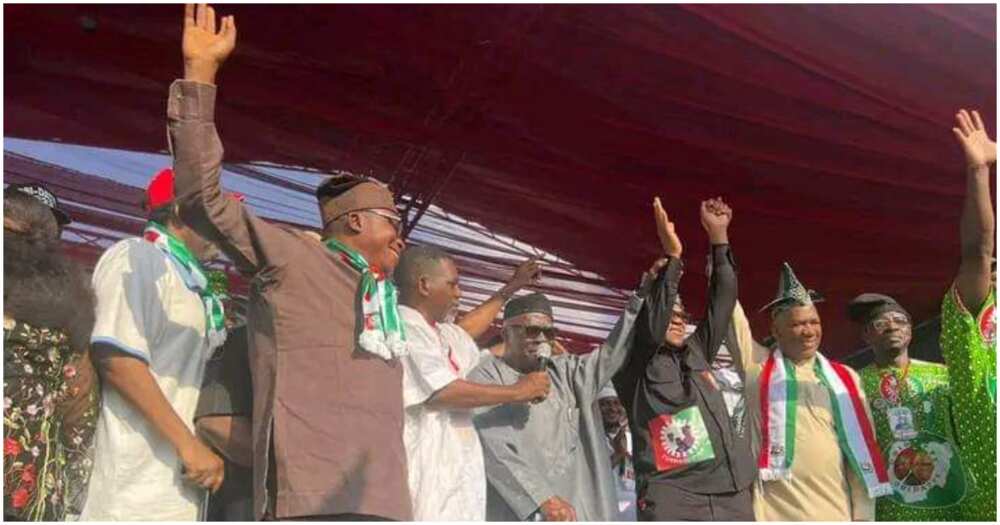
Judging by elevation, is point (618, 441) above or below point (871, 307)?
below

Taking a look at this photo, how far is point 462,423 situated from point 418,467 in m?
0.24

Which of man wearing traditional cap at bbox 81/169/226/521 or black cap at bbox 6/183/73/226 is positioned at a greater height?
black cap at bbox 6/183/73/226

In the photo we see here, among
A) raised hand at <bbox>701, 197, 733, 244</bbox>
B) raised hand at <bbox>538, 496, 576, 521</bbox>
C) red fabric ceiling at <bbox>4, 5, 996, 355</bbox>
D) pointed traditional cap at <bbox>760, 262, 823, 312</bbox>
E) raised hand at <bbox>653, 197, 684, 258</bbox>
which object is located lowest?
raised hand at <bbox>538, 496, 576, 521</bbox>

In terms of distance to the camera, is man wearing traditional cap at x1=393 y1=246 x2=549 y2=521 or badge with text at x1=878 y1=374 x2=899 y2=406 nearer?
man wearing traditional cap at x1=393 y1=246 x2=549 y2=521

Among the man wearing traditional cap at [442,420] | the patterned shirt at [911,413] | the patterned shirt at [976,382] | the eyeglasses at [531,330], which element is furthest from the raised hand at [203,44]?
the patterned shirt at [911,413]

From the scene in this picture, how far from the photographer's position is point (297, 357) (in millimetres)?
2768

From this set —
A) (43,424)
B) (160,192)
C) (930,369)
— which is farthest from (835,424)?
(43,424)

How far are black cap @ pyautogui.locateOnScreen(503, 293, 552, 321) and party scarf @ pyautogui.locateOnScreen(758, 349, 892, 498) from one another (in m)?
0.78

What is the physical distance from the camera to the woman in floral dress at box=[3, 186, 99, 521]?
8.41 feet

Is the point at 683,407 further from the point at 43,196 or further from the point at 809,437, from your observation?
the point at 43,196

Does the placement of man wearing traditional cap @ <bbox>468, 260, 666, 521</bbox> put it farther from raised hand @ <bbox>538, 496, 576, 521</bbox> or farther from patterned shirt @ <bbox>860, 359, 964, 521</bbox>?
patterned shirt @ <bbox>860, 359, 964, 521</bbox>

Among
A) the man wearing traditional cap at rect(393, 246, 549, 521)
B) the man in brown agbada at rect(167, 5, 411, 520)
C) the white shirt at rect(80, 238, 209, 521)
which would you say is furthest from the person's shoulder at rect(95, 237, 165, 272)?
the man wearing traditional cap at rect(393, 246, 549, 521)

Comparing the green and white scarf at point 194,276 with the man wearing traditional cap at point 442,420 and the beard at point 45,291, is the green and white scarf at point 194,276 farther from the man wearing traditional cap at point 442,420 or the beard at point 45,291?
the man wearing traditional cap at point 442,420

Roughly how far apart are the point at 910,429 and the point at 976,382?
40 cm
